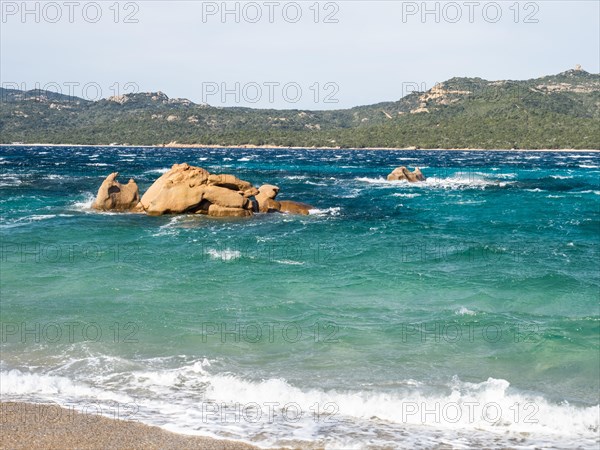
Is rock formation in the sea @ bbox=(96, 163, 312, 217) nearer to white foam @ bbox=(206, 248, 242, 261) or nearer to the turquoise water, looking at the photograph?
the turquoise water

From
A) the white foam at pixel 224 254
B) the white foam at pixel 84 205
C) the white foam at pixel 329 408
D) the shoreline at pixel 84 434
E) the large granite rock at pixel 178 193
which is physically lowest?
the white foam at pixel 329 408

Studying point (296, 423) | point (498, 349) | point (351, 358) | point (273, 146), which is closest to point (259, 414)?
point (296, 423)

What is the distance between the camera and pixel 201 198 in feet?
117

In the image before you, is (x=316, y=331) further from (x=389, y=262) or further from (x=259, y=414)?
(x=389, y=262)

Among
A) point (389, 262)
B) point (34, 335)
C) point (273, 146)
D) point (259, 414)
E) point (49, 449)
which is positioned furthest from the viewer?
point (273, 146)

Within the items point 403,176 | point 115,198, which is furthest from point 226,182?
point 403,176

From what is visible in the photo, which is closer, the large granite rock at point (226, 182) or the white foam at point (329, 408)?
the white foam at point (329, 408)

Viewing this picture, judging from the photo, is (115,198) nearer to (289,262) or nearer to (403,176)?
(289,262)

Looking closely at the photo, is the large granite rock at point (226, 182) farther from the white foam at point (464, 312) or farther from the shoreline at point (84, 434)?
the shoreline at point (84, 434)

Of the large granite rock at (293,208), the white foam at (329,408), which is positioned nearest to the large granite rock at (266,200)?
the large granite rock at (293,208)

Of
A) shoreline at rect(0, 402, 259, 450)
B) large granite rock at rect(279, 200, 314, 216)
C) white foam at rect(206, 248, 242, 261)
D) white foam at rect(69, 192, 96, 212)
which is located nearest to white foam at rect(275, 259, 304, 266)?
white foam at rect(206, 248, 242, 261)

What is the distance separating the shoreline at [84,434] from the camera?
905 centimetres

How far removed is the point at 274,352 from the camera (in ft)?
46.1

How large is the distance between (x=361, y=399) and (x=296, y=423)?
161 cm
